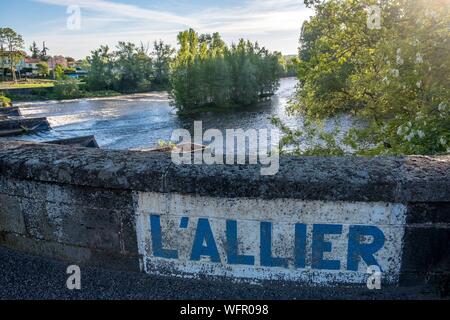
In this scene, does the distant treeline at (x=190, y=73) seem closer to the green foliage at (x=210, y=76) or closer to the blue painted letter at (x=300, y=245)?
the green foliage at (x=210, y=76)

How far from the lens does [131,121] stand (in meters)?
47.5

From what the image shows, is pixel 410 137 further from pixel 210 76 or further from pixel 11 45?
pixel 11 45

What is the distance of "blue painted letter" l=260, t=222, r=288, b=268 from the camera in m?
2.43

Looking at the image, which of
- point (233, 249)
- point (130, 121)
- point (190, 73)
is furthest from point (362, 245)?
point (190, 73)

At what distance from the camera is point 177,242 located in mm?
2590

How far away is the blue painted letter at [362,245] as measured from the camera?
2342 millimetres

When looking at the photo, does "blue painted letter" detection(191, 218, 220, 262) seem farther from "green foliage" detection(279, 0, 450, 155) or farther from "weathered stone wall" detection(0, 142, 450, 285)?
"green foliage" detection(279, 0, 450, 155)

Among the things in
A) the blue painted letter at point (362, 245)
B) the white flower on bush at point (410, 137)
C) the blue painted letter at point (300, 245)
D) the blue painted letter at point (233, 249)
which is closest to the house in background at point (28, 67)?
Answer: the white flower on bush at point (410, 137)

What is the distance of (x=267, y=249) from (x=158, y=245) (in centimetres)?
79

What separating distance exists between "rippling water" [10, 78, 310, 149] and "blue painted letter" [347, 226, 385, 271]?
3103 centimetres

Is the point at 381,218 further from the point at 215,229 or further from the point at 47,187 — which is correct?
the point at 47,187

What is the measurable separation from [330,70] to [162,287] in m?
7.48

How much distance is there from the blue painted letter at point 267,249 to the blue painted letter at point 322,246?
Result: 0.69 ft

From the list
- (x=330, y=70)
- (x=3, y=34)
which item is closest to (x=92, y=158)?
(x=330, y=70)
